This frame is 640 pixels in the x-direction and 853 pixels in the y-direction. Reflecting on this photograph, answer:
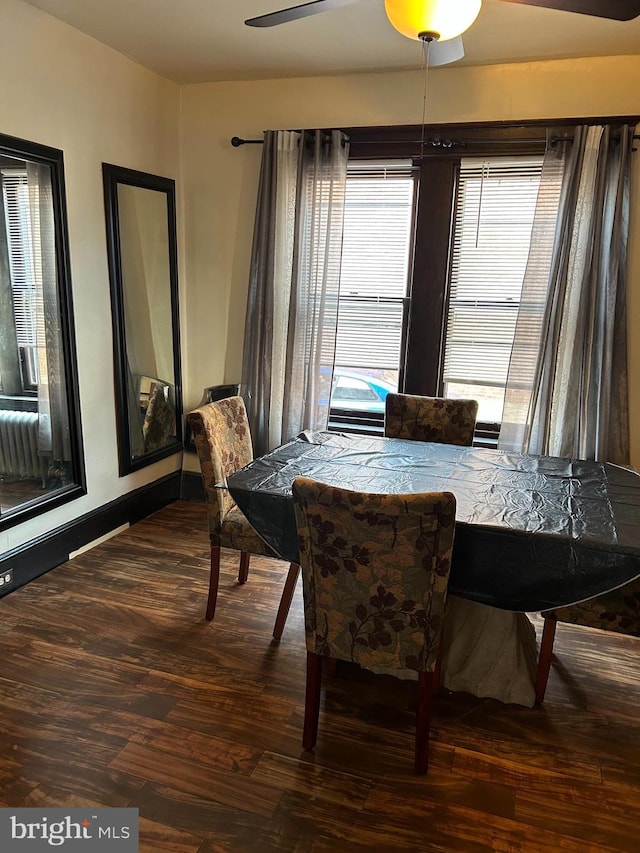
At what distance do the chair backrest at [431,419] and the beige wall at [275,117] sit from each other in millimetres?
1076

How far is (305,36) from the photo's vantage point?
3.06m

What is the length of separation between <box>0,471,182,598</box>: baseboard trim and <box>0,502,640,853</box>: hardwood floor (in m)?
0.19

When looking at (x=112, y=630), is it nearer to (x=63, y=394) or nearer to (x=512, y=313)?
(x=63, y=394)

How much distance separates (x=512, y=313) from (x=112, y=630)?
9.16 ft

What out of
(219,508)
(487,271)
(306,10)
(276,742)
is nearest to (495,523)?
(276,742)

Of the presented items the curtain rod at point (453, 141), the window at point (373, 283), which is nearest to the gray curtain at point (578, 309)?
the curtain rod at point (453, 141)

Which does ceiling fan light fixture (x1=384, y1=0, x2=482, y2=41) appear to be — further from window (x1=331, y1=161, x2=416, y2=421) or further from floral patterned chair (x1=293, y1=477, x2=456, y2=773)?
window (x1=331, y1=161, x2=416, y2=421)

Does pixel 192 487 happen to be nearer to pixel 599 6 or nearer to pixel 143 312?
pixel 143 312

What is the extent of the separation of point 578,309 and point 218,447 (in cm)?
213

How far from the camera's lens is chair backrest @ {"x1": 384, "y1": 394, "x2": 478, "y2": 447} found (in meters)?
3.12

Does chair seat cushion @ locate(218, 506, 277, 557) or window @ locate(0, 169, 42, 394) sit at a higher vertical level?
window @ locate(0, 169, 42, 394)

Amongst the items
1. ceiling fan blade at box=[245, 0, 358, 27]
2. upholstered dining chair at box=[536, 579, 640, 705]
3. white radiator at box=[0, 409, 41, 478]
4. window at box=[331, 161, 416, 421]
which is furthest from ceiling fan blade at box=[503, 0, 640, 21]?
white radiator at box=[0, 409, 41, 478]

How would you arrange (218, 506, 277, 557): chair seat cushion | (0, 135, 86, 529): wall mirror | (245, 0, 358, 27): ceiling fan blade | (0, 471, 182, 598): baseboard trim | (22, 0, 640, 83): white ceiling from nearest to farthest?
(245, 0, 358, 27): ceiling fan blade < (218, 506, 277, 557): chair seat cushion < (22, 0, 640, 83): white ceiling < (0, 135, 86, 529): wall mirror < (0, 471, 182, 598): baseboard trim

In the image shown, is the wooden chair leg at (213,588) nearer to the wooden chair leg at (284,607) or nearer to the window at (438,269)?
the wooden chair leg at (284,607)
